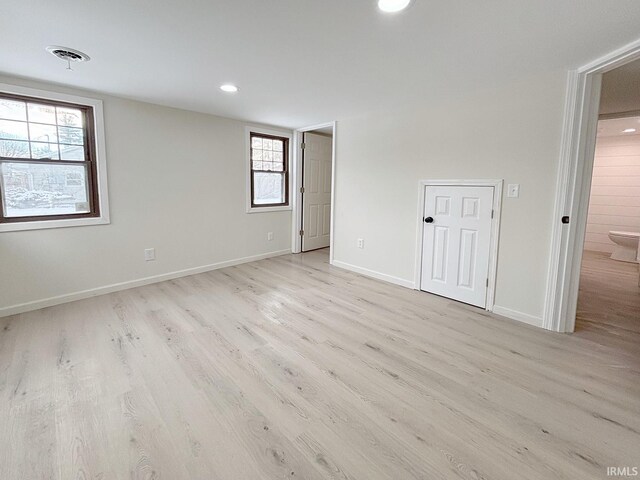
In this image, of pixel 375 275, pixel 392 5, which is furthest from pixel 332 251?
pixel 392 5

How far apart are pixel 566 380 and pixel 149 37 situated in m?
3.52

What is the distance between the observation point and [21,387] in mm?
1860

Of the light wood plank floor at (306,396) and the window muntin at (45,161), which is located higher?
the window muntin at (45,161)

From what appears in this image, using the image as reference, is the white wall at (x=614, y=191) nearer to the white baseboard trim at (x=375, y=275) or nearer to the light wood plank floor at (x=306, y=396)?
the light wood plank floor at (x=306, y=396)

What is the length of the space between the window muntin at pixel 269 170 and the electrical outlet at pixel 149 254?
5.31 feet

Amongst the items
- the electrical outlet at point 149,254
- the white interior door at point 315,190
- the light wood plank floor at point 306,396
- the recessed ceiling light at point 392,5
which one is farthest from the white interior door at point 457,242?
the electrical outlet at point 149,254

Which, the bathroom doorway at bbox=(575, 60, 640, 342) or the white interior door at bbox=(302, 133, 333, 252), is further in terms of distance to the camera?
the white interior door at bbox=(302, 133, 333, 252)

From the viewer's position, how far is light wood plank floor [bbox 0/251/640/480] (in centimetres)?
139

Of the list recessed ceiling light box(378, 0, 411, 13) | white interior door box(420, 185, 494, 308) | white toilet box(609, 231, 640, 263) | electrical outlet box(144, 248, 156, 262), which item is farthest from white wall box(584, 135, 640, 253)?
electrical outlet box(144, 248, 156, 262)

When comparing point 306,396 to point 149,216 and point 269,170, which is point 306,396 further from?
point 269,170

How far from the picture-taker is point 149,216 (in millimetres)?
3750

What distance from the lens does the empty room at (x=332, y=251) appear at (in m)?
1.55

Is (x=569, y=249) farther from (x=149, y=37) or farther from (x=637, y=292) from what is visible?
(x=149, y=37)

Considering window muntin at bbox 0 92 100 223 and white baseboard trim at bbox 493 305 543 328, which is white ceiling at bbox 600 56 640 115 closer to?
white baseboard trim at bbox 493 305 543 328
